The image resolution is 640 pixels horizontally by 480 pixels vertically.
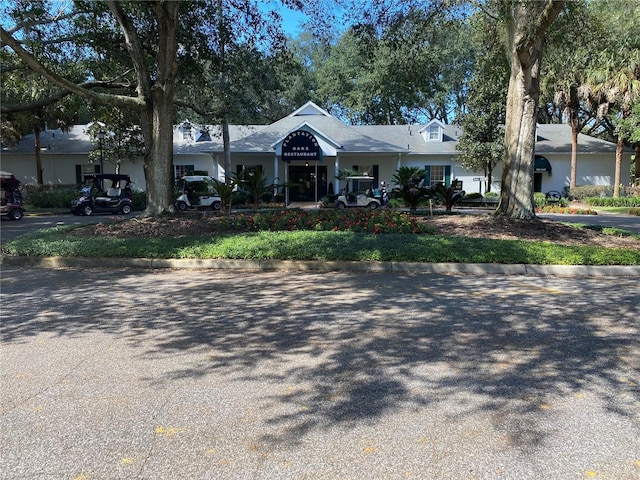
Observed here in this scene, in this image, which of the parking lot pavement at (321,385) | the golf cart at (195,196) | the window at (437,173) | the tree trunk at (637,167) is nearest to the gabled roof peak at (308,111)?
the window at (437,173)

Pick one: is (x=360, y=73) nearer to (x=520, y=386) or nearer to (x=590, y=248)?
(x=590, y=248)

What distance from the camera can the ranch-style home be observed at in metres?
30.0

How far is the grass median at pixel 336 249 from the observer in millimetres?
8883

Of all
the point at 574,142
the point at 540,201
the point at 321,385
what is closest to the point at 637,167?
the point at 574,142

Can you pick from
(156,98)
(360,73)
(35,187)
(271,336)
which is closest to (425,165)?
(360,73)

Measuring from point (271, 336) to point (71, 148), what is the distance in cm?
3139

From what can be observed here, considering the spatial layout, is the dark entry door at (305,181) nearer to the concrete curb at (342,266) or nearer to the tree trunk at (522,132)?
the tree trunk at (522,132)

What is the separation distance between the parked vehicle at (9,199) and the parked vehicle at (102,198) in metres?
2.13

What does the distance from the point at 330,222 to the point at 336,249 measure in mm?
2800

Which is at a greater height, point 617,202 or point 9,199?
point 9,199

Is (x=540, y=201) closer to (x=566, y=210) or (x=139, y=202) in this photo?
(x=566, y=210)

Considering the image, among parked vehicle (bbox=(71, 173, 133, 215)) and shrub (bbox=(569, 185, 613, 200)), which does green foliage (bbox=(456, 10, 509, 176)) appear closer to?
shrub (bbox=(569, 185, 613, 200))

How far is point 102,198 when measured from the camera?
21.5 meters

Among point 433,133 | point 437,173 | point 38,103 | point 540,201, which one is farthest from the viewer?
point 433,133
